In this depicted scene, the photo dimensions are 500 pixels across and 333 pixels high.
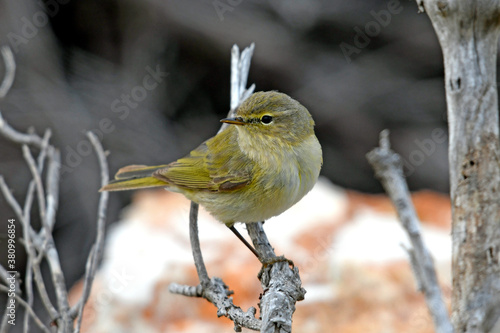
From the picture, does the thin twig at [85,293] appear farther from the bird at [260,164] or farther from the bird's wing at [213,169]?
the bird's wing at [213,169]

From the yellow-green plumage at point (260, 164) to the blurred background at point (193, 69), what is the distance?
2.44 meters

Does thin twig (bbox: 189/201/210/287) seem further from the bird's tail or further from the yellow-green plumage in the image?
the bird's tail

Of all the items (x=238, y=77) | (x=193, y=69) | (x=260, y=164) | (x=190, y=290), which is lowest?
(x=190, y=290)

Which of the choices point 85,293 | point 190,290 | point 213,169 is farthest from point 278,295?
point 213,169

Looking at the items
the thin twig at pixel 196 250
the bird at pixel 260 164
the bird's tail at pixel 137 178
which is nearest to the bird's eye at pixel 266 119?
the bird at pixel 260 164

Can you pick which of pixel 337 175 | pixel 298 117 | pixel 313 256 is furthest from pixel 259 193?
pixel 337 175

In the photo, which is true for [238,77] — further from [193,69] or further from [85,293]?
[193,69]

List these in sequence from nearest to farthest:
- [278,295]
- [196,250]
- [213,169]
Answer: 1. [278,295]
2. [196,250]
3. [213,169]

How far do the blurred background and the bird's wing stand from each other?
223 cm

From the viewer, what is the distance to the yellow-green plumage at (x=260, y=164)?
9.78 ft

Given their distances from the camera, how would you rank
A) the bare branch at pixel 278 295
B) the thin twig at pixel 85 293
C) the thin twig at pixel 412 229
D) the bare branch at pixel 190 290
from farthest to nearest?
1. the thin twig at pixel 412 229
2. the bare branch at pixel 190 290
3. the thin twig at pixel 85 293
4. the bare branch at pixel 278 295

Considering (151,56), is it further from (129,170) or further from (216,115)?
(129,170)

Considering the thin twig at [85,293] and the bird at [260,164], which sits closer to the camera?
the thin twig at [85,293]

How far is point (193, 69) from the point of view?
5.96m
